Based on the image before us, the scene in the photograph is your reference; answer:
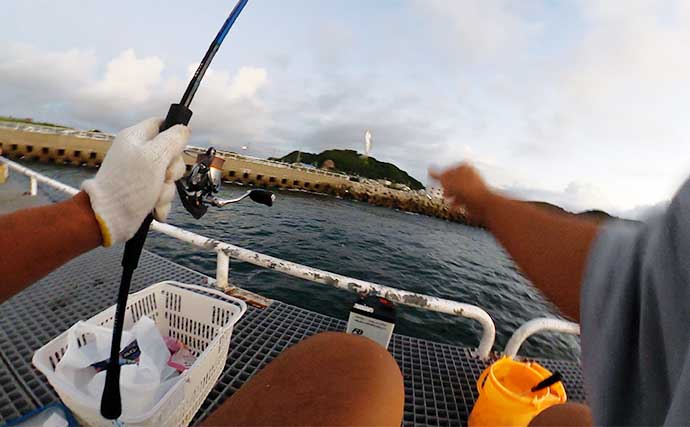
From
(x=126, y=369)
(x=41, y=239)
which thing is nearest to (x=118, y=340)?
(x=126, y=369)

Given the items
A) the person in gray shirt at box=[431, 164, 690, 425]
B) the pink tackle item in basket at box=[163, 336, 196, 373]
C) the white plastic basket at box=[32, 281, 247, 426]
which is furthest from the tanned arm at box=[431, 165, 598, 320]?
the pink tackle item in basket at box=[163, 336, 196, 373]

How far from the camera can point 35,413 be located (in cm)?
175

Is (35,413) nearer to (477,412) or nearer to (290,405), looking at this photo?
(290,405)

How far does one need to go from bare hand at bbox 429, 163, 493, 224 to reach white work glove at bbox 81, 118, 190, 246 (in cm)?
110

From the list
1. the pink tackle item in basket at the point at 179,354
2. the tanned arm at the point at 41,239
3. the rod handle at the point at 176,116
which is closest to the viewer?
the tanned arm at the point at 41,239

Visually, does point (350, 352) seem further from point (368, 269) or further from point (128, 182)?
point (368, 269)

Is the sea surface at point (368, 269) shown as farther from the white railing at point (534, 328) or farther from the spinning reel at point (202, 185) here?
the spinning reel at point (202, 185)

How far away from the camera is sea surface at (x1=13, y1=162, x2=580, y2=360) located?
738 cm

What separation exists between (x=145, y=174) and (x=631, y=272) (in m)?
1.32

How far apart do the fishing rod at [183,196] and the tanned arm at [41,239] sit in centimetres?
24

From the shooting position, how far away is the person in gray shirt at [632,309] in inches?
15.1

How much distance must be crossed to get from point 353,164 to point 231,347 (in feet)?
326

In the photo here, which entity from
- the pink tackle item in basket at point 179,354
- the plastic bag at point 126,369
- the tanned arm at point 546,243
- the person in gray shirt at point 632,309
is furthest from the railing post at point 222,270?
the person in gray shirt at point 632,309

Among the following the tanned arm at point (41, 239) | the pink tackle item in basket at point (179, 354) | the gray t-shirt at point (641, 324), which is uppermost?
the gray t-shirt at point (641, 324)
